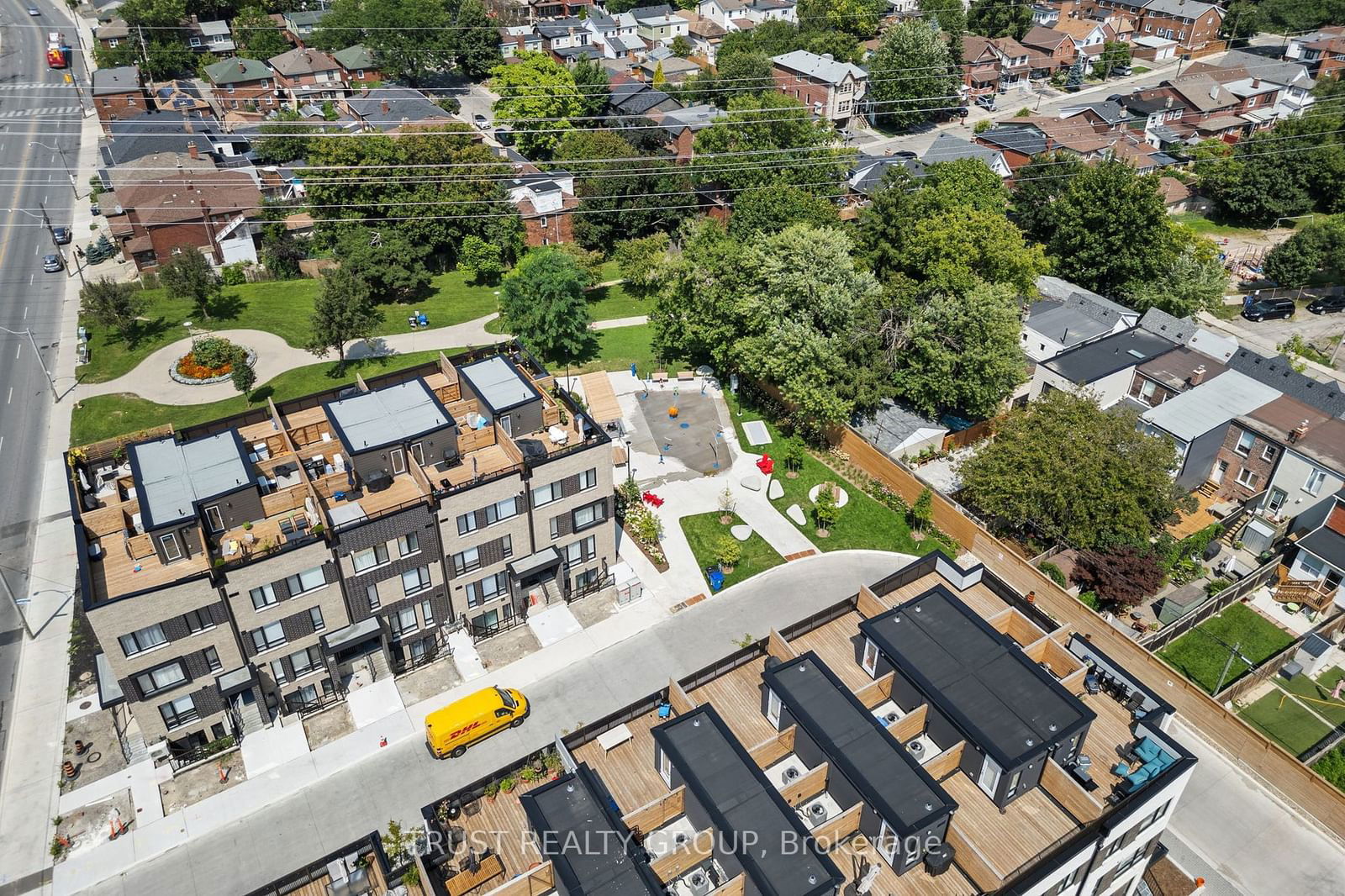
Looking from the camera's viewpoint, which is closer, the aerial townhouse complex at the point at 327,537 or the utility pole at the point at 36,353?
→ the aerial townhouse complex at the point at 327,537

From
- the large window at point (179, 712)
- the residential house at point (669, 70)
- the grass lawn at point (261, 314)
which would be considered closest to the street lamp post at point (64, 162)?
the grass lawn at point (261, 314)

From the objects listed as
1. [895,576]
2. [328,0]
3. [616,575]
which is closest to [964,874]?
[895,576]

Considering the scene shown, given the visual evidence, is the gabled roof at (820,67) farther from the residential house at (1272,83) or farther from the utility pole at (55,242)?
the utility pole at (55,242)

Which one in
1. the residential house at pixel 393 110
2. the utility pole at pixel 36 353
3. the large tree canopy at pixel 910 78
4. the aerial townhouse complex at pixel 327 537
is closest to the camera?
the aerial townhouse complex at pixel 327 537

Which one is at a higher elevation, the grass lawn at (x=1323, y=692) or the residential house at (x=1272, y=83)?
the residential house at (x=1272, y=83)

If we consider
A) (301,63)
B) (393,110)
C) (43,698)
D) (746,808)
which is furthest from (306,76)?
(746,808)

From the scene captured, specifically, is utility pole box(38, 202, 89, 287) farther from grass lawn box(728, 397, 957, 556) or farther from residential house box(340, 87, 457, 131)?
grass lawn box(728, 397, 957, 556)

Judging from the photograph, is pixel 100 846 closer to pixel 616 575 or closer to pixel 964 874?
pixel 616 575
